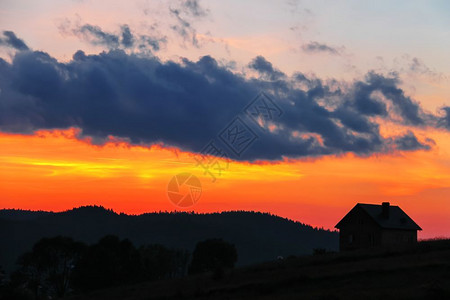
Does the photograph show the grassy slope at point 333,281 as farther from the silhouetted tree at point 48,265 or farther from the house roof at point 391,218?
the silhouetted tree at point 48,265

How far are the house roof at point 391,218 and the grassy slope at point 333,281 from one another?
18300 mm

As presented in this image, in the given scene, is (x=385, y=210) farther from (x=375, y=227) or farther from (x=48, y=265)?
(x=48, y=265)

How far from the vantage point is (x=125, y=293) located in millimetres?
61906

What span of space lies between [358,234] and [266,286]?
39.4 metres

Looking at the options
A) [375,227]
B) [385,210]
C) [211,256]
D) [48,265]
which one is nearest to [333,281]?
[375,227]

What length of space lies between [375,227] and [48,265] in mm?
52759

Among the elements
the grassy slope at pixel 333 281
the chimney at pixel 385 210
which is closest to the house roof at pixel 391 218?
the chimney at pixel 385 210

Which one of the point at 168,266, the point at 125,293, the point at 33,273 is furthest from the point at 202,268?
the point at 125,293

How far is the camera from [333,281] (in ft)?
156

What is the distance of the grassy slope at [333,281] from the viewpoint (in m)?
40.6

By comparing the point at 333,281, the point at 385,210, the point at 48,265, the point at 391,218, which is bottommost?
the point at 48,265

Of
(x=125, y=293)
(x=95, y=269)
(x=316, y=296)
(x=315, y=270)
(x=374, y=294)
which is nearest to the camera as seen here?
(x=374, y=294)

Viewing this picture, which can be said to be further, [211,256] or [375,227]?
[211,256]

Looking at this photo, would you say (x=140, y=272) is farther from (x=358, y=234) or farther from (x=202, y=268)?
(x=358, y=234)
